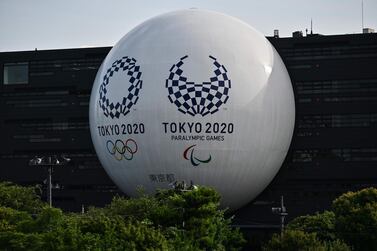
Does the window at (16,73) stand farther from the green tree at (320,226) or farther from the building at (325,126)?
the green tree at (320,226)

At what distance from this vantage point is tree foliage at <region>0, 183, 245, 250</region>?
40750 millimetres

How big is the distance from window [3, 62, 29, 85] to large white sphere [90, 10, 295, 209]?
39.9 feet

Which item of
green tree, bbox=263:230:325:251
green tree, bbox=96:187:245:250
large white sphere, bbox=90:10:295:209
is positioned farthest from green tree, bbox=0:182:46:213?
green tree, bbox=263:230:325:251

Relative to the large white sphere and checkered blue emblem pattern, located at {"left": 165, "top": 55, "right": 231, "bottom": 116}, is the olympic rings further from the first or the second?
checkered blue emblem pattern, located at {"left": 165, "top": 55, "right": 231, "bottom": 116}

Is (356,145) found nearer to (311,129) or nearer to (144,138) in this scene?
(311,129)

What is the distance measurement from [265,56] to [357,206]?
11468 millimetres

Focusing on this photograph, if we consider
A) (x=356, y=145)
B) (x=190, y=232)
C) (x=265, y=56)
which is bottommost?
(x=190, y=232)

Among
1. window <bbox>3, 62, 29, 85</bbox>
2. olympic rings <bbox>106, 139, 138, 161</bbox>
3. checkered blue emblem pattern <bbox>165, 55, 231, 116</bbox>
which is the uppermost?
window <bbox>3, 62, 29, 85</bbox>

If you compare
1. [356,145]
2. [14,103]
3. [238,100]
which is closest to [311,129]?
[356,145]

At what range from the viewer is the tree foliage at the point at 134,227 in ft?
134

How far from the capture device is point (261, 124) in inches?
2330

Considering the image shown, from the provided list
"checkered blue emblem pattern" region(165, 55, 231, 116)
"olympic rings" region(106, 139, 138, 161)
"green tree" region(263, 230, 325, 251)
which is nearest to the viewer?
"green tree" region(263, 230, 325, 251)

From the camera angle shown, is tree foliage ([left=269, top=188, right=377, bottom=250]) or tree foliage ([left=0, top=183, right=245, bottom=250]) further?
tree foliage ([left=269, top=188, right=377, bottom=250])

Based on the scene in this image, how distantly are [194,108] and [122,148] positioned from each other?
5305 mm
